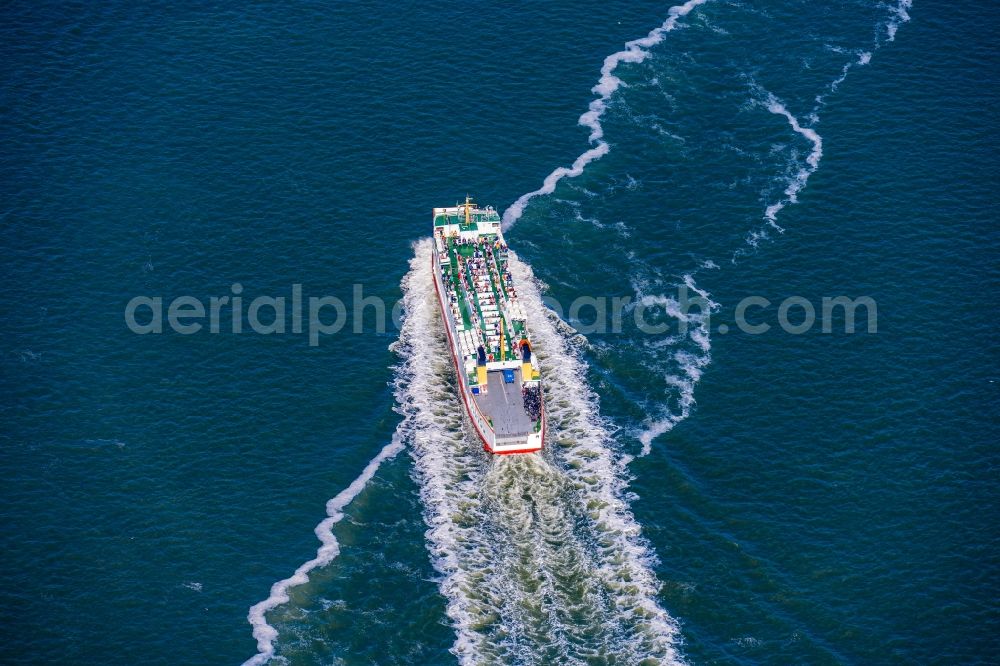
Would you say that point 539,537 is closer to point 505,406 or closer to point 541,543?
point 541,543

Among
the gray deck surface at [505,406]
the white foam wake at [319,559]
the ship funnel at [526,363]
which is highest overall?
the ship funnel at [526,363]

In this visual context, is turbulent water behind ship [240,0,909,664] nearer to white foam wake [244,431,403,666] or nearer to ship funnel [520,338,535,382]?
white foam wake [244,431,403,666]

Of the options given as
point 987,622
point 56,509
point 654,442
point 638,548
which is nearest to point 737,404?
point 654,442

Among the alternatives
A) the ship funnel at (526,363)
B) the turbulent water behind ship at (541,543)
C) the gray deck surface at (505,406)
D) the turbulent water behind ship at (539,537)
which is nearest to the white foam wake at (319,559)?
the turbulent water behind ship at (539,537)

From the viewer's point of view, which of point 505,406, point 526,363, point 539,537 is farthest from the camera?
point 526,363

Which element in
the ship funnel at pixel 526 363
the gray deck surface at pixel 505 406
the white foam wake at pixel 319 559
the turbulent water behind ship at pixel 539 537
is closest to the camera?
the turbulent water behind ship at pixel 539 537

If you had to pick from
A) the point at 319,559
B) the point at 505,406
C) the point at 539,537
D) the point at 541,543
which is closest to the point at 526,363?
the point at 505,406

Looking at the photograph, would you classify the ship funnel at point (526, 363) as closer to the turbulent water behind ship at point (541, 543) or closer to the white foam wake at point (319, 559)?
the turbulent water behind ship at point (541, 543)
